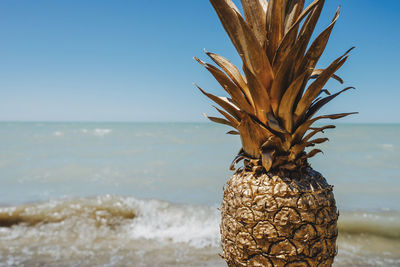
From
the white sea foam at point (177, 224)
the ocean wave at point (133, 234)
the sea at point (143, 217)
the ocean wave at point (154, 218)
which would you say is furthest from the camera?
the ocean wave at point (154, 218)

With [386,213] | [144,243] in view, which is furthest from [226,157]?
[144,243]

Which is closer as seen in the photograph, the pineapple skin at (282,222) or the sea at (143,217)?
the pineapple skin at (282,222)

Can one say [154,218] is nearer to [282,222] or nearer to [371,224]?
[371,224]

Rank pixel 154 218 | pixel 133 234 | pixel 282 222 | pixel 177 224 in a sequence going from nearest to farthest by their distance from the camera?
pixel 282 222 → pixel 133 234 → pixel 177 224 → pixel 154 218

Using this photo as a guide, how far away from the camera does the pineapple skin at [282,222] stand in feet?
5.16

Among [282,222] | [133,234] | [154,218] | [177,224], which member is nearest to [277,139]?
[282,222]

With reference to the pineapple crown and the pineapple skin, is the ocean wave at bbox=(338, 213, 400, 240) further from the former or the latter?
the pineapple crown

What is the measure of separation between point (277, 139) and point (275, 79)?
1.22 ft

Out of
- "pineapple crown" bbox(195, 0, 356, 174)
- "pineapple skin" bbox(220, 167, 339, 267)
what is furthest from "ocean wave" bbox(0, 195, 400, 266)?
"pineapple crown" bbox(195, 0, 356, 174)

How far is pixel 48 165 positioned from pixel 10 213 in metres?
7.20

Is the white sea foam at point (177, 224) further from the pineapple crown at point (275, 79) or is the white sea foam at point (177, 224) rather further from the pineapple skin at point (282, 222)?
the pineapple crown at point (275, 79)

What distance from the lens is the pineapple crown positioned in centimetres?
157

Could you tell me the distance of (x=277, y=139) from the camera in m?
1.66

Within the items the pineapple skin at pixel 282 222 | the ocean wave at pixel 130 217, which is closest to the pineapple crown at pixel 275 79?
the pineapple skin at pixel 282 222
